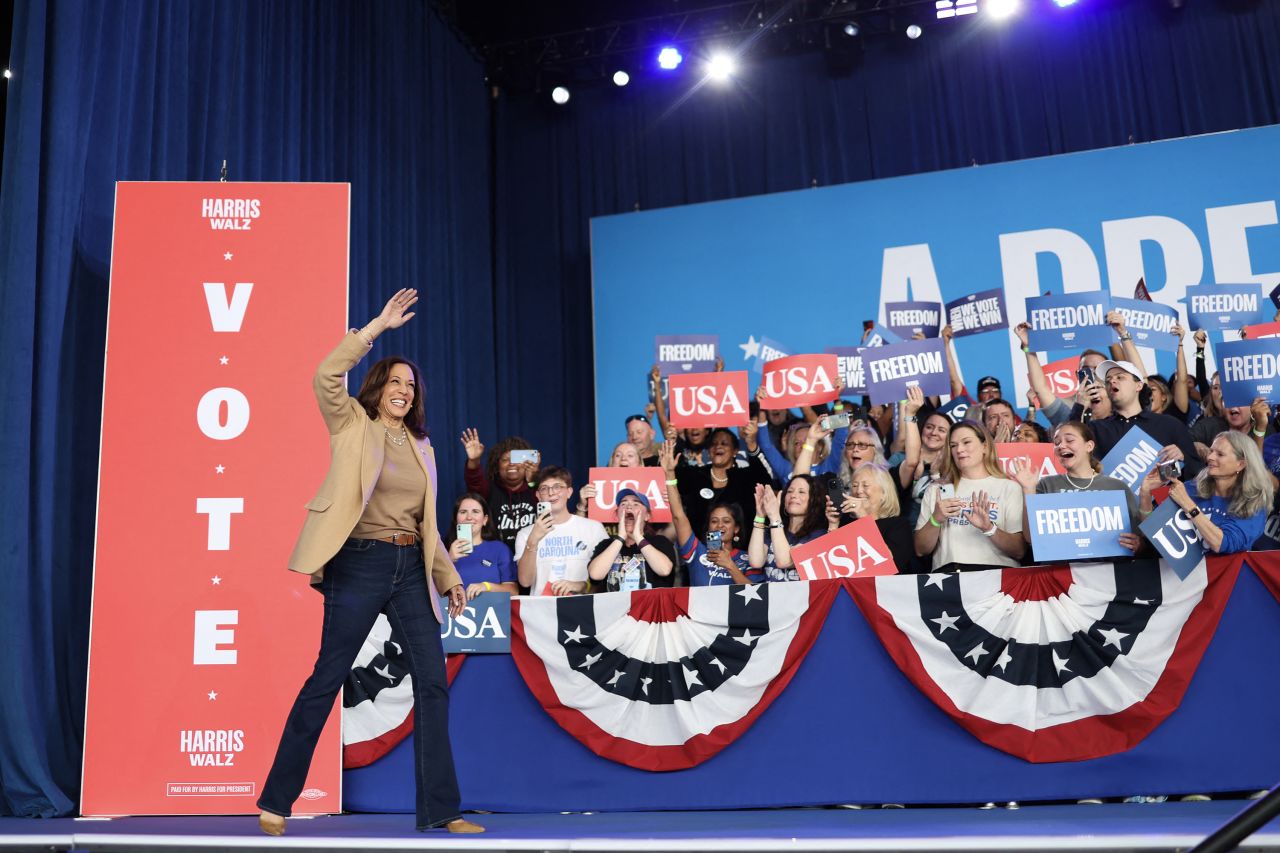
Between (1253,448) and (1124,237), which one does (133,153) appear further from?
(1124,237)

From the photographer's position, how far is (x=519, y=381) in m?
9.17

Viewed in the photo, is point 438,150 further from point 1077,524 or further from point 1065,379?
point 1077,524

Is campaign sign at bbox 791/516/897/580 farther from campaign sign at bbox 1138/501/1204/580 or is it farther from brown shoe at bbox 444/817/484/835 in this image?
brown shoe at bbox 444/817/484/835

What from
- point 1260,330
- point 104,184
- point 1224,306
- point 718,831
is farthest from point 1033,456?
point 104,184

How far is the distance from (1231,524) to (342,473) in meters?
3.21

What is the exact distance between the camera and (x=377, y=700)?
14.6 ft

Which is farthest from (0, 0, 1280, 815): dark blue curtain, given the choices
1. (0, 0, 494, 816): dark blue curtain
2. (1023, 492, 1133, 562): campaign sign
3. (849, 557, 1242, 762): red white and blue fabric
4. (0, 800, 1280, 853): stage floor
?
(1023, 492, 1133, 562): campaign sign

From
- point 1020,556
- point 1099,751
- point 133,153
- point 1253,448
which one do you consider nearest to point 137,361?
point 133,153

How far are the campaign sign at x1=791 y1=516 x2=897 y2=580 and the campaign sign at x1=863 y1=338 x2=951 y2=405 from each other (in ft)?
4.32

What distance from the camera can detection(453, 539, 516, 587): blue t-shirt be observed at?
5254 millimetres

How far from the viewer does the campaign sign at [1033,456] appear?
16.2 feet

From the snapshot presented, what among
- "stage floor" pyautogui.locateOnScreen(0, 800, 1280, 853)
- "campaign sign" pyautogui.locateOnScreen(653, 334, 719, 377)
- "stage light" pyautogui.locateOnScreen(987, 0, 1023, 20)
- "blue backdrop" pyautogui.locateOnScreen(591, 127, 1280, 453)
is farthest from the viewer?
"stage light" pyautogui.locateOnScreen(987, 0, 1023, 20)

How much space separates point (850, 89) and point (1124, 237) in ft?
8.11

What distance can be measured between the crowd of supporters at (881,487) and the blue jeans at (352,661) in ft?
3.59
